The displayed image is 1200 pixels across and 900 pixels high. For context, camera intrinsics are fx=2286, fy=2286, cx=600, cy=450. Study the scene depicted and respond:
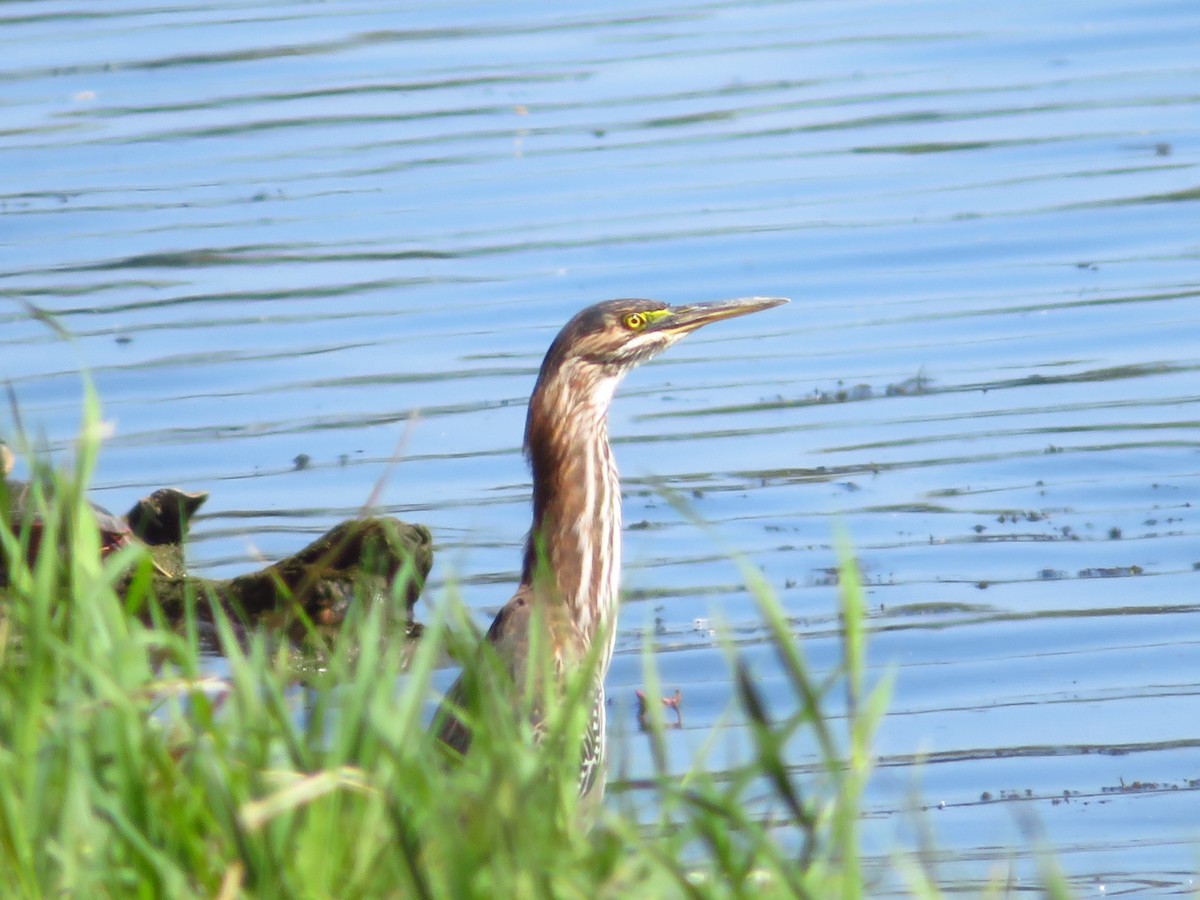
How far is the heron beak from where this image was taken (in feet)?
22.4

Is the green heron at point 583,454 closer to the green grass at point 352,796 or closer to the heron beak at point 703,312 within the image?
the heron beak at point 703,312

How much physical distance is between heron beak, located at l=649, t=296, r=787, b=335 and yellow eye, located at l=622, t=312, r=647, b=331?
0.12 ft

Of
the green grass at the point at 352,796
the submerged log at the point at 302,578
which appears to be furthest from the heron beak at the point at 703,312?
the green grass at the point at 352,796

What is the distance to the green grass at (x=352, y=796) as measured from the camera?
9.89 ft

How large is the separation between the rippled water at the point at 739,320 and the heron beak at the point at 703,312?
481 mm

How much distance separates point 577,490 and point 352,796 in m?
3.00

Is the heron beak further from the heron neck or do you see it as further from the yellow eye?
the heron neck

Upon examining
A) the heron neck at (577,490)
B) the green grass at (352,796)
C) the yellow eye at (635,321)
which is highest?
the yellow eye at (635,321)

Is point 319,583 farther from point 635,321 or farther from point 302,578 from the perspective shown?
point 635,321

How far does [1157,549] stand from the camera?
804 cm

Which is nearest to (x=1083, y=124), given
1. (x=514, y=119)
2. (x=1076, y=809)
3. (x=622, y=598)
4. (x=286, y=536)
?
(x=514, y=119)

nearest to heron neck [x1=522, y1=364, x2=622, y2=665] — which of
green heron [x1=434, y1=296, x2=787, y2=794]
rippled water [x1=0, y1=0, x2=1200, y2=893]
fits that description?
green heron [x1=434, y1=296, x2=787, y2=794]

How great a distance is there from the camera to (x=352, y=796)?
11.1 feet

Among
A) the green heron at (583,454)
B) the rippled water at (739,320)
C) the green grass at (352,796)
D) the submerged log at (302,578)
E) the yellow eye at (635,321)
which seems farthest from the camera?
the rippled water at (739,320)
